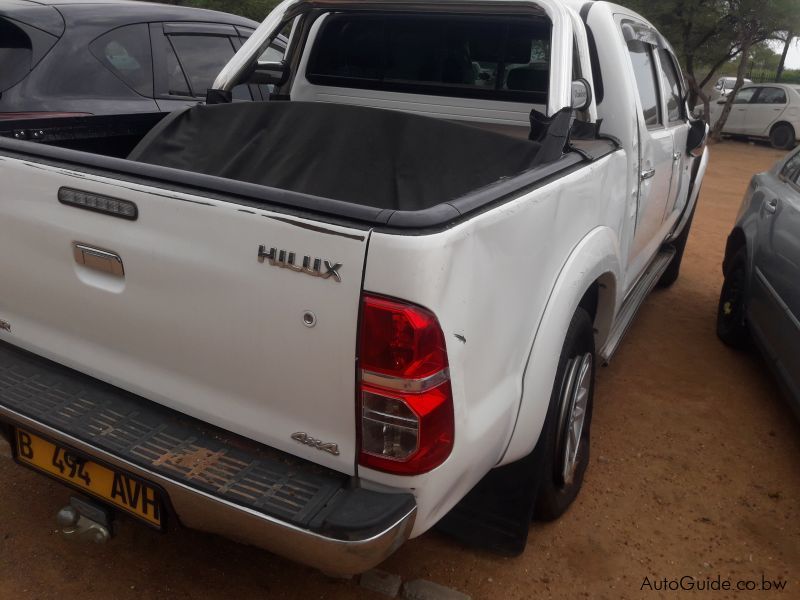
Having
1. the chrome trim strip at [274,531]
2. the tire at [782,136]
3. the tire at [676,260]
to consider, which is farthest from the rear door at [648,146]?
the tire at [782,136]

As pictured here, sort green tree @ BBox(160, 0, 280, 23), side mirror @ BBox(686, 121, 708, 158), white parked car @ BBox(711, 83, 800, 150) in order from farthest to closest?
white parked car @ BBox(711, 83, 800, 150) < green tree @ BBox(160, 0, 280, 23) < side mirror @ BBox(686, 121, 708, 158)

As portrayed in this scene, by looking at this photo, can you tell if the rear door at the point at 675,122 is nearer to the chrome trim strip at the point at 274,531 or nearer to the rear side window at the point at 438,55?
the rear side window at the point at 438,55

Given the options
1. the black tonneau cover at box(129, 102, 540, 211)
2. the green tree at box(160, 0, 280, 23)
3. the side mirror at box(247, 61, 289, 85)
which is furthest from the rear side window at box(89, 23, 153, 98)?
the green tree at box(160, 0, 280, 23)

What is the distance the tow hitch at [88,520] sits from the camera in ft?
7.02

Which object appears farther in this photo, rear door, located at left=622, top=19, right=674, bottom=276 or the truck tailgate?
rear door, located at left=622, top=19, right=674, bottom=276

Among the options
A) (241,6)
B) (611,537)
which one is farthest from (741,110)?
(611,537)

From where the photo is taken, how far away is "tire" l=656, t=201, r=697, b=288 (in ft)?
18.0

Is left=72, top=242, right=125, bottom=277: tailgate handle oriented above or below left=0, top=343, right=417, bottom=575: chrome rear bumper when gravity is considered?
above

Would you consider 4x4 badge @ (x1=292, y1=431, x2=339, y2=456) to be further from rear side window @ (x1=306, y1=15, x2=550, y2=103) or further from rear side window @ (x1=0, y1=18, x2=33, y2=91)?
rear side window @ (x1=0, y1=18, x2=33, y2=91)

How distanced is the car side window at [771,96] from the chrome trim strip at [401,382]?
64.3 feet

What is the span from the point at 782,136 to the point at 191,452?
2000 cm

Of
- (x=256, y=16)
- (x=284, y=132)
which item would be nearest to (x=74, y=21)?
(x=284, y=132)

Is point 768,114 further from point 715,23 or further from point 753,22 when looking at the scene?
point 715,23

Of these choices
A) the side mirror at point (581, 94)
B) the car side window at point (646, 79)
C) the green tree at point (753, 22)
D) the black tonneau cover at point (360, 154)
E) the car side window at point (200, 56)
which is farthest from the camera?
the green tree at point (753, 22)
